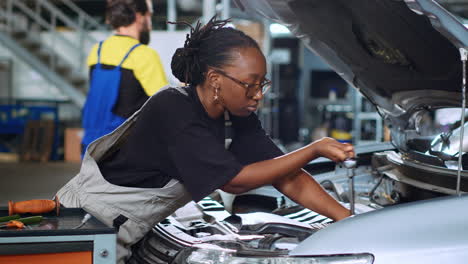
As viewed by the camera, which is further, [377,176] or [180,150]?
[377,176]

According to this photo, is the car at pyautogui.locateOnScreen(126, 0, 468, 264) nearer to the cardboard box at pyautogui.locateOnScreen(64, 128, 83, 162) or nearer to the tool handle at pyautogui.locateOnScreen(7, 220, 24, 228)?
the tool handle at pyautogui.locateOnScreen(7, 220, 24, 228)

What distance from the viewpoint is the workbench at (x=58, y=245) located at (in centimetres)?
129

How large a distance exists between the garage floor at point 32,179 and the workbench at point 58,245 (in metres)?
4.87

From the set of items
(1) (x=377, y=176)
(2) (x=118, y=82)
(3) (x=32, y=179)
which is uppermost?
(2) (x=118, y=82)

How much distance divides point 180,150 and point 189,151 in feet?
0.10

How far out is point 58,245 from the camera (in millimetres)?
1307

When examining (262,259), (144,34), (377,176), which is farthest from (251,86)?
(144,34)

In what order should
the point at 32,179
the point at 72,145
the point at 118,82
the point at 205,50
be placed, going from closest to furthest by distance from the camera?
the point at 205,50
the point at 118,82
the point at 32,179
the point at 72,145

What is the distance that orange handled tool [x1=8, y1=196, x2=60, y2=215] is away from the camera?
5.21 ft

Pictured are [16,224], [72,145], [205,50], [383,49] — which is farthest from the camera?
[72,145]

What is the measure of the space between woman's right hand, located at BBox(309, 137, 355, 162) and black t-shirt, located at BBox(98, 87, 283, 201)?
22 centimetres

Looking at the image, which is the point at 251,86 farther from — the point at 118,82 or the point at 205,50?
the point at 118,82

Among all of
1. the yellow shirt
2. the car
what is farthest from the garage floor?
the car

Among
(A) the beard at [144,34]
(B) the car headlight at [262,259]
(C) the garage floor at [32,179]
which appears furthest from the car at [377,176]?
(C) the garage floor at [32,179]
